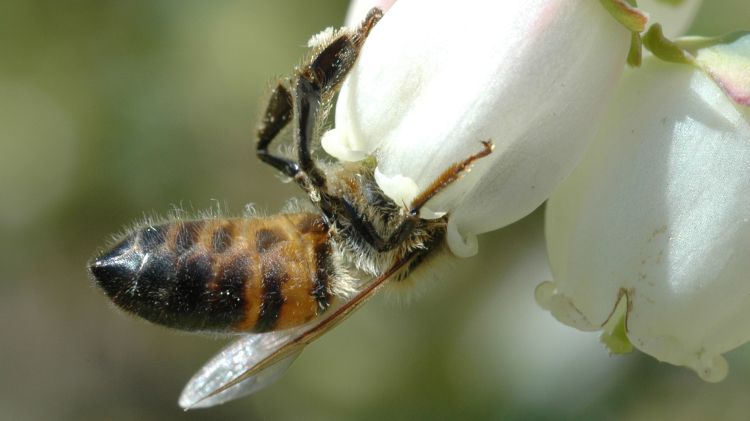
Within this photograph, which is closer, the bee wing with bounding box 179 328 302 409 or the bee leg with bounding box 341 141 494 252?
the bee leg with bounding box 341 141 494 252

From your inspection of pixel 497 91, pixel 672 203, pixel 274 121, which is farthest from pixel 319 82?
pixel 672 203

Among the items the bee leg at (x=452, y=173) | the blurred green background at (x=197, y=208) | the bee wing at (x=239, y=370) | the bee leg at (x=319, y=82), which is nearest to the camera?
the bee leg at (x=452, y=173)

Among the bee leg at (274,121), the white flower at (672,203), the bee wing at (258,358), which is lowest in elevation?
the white flower at (672,203)

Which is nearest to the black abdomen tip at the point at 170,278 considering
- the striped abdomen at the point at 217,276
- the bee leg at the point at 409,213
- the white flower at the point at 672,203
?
the striped abdomen at the point at 217,276

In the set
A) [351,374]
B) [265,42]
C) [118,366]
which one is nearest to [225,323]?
[351,374]

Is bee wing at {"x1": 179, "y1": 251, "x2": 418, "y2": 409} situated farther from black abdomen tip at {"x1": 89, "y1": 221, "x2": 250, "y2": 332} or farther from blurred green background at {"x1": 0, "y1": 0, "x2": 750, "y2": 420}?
blurred green background at {"x1": 0, "y1": 0, "x2": 750, "y2": 420}

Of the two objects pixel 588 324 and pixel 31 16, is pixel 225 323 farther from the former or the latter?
pixel 31 16

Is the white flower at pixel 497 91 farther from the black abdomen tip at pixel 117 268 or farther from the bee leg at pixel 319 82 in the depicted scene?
the black abdomen tip at pixel 117 268

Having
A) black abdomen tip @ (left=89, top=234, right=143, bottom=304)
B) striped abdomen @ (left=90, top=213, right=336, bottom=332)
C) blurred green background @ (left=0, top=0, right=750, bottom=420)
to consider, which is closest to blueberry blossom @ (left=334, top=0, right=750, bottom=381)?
striped abdomen @ (left=90, top=213, right=336, bottom=332)
